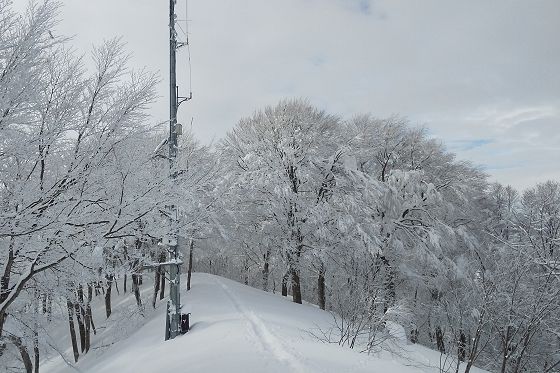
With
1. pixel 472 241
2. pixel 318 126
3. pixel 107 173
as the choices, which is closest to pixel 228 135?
pixel 318 126

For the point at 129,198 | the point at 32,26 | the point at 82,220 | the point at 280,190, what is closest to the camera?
the point at 32,26

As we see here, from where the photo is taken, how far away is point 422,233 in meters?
19.0

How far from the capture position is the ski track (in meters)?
6.29

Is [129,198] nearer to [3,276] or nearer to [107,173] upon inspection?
[107,173]

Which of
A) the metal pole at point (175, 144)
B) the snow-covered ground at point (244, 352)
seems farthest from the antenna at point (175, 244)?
the snow-covered ground at point (244, 352)

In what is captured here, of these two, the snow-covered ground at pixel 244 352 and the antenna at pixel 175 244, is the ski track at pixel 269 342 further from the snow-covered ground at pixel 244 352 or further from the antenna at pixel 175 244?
the antenna at pixel 175 244

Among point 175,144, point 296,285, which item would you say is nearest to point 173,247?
point 175,144

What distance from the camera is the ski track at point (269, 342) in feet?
20.6

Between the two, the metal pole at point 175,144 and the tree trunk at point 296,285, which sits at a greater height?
the metal pole at point 175,144

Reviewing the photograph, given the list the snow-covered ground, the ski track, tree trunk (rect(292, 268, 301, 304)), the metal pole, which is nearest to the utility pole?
the metal pole

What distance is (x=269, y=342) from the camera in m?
7.97

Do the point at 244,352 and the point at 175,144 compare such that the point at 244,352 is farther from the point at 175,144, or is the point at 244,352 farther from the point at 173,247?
the point at 175,144

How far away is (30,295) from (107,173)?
13.0ft

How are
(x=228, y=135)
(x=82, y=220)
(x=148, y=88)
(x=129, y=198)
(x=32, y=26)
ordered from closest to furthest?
(x=32, y=26), (x=82, y=220), (x=129, y=198), (x=148, y=88), (x=228, y=135)
